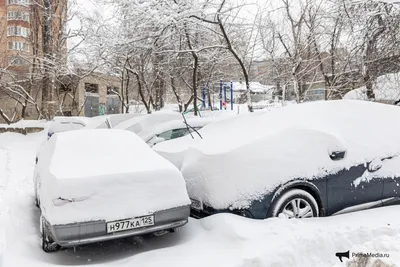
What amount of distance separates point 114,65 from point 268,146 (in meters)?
16.0

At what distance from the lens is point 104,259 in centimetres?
369

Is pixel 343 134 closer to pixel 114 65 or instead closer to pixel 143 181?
pixel 143 181

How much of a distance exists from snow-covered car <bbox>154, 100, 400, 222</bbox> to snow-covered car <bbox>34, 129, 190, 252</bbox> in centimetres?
54

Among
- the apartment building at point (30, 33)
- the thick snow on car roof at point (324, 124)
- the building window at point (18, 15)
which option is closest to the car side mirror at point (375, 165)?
the thick snow on car roof at point (324, 124)

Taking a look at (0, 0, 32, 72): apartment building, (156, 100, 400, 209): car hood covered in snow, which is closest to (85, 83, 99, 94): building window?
(0, 0, 32, 72): apartment building

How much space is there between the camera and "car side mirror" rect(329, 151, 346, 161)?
14.7ft

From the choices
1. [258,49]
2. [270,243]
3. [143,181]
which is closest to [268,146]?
[270,243]

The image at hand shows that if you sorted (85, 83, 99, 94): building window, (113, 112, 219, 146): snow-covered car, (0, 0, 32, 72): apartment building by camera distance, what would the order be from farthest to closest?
1. (85, 83, 99, 94): building window
2. (0, 0, 32, 72): apartment building
3. (113, 112, 219, 146): snow-covered car

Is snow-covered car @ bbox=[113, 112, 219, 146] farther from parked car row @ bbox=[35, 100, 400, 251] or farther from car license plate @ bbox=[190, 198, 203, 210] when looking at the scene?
car license plate @ bbox=[190, 198, 203, 210]

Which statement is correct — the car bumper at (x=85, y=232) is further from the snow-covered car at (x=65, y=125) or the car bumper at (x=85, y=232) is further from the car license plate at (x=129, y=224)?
the snow-covered car at (x=65, y=125)

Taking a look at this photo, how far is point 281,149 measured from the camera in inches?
171

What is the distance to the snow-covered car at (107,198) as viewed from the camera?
346 cm

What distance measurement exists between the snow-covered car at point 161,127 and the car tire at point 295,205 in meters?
3.05

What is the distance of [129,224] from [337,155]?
2.62 m
